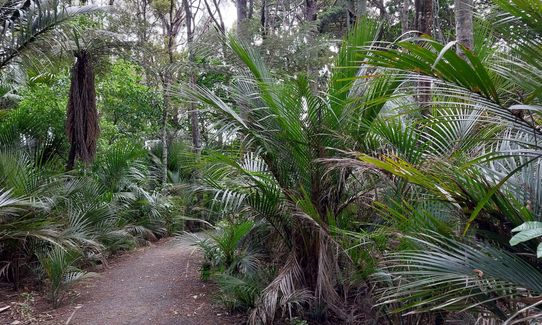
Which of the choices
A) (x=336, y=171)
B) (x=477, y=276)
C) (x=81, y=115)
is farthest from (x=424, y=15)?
(x=81, y=115)

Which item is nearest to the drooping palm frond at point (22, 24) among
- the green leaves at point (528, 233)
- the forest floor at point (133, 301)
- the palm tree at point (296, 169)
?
the palm tree at point (296, 169)

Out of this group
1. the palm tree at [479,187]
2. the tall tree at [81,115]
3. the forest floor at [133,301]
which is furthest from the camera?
the tall tree at [81,115]

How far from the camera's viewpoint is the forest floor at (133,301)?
532 centimetres

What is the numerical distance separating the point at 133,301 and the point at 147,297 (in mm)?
229

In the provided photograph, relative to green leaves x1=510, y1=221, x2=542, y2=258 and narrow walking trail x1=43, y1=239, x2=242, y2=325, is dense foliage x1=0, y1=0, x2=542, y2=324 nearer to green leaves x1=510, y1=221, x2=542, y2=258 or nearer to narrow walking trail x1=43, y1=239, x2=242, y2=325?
green leaves x1=510, y1=221, x2=542, y2=258

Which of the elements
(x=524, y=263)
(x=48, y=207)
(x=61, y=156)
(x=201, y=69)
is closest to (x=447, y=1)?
(x=201, y=69)

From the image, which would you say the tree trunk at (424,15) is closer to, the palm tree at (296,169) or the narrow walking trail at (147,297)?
the palm tree at (296,169)

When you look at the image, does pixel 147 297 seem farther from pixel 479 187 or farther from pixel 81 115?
pixel 479 187

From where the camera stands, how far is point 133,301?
20.0 ft

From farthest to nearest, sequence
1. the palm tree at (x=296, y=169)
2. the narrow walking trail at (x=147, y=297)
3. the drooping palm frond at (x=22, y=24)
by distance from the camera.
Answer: the drooping palm frond at (x=22, y=24), the narrow walking trail at (x=147, y=297), the palm tree at (x=296, y=169)

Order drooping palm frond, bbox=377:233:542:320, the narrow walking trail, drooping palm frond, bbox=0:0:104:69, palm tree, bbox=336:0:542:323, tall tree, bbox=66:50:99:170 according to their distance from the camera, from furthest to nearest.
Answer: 1. tall tree, bbox=66:50:99:170
2. drooping palm frond, bbox=0:0:104:69
3. the narrow walking trail
4. drooping palm frond, bbox=377:233:542:320
5. palm tree, bbox=336:0:542:323

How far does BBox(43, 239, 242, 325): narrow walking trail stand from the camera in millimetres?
5426

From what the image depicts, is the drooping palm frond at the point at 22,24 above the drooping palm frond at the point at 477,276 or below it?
above

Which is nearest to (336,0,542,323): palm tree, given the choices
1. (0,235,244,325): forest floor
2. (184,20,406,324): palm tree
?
(184,20,406,324): palm tree
